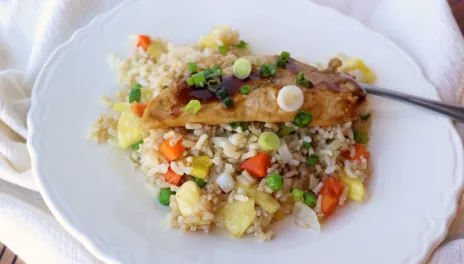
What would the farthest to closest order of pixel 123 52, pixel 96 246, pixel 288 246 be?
pixel 123 52
pixel 288 246
pixel 96 246

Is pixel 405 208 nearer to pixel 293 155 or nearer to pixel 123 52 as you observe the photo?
pixel 293 155

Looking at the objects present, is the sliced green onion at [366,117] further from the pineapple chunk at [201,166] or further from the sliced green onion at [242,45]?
the pineapple chunk at [201,166]

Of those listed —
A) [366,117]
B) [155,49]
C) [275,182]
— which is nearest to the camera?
[275,182]

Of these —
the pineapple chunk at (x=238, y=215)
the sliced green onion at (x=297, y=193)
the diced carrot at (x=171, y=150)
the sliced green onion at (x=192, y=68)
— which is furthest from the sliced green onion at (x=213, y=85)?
the sliced green onion at (x=297, y=193)

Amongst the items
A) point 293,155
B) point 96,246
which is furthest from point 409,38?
point 96,246

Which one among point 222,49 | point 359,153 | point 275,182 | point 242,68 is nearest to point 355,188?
point 359,153

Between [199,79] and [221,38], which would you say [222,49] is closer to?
[221,38]
